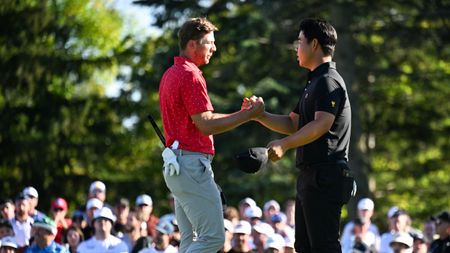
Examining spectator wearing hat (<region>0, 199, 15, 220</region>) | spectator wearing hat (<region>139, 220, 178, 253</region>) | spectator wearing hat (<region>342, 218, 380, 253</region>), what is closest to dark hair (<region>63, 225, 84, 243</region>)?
spectator wearing hat (<region>0, 199, 15, 220</region>)

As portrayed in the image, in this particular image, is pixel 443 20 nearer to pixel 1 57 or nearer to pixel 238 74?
pixel 238 74

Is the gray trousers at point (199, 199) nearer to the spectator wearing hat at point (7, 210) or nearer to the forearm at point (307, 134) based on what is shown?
the forearm at point (307, 134)

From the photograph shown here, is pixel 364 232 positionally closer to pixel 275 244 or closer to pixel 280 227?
pixel 280 227

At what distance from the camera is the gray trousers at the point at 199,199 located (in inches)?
308

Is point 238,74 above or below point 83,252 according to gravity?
above

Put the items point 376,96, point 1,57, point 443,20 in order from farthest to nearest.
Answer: point 376,96, point 1,57, point 443,20

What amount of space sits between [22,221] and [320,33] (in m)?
7.26

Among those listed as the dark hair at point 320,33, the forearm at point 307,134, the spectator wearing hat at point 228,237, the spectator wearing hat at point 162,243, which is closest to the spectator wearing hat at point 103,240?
the spectator wearing hat at point 162,243

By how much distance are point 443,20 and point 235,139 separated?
223 inches

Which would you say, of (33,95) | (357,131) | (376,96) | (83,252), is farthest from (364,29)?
(83,252)

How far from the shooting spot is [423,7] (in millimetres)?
25438

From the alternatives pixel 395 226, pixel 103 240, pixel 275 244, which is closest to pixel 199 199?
pixel 275 244

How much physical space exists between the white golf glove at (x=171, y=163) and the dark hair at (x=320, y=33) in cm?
124

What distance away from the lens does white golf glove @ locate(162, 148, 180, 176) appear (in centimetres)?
783
